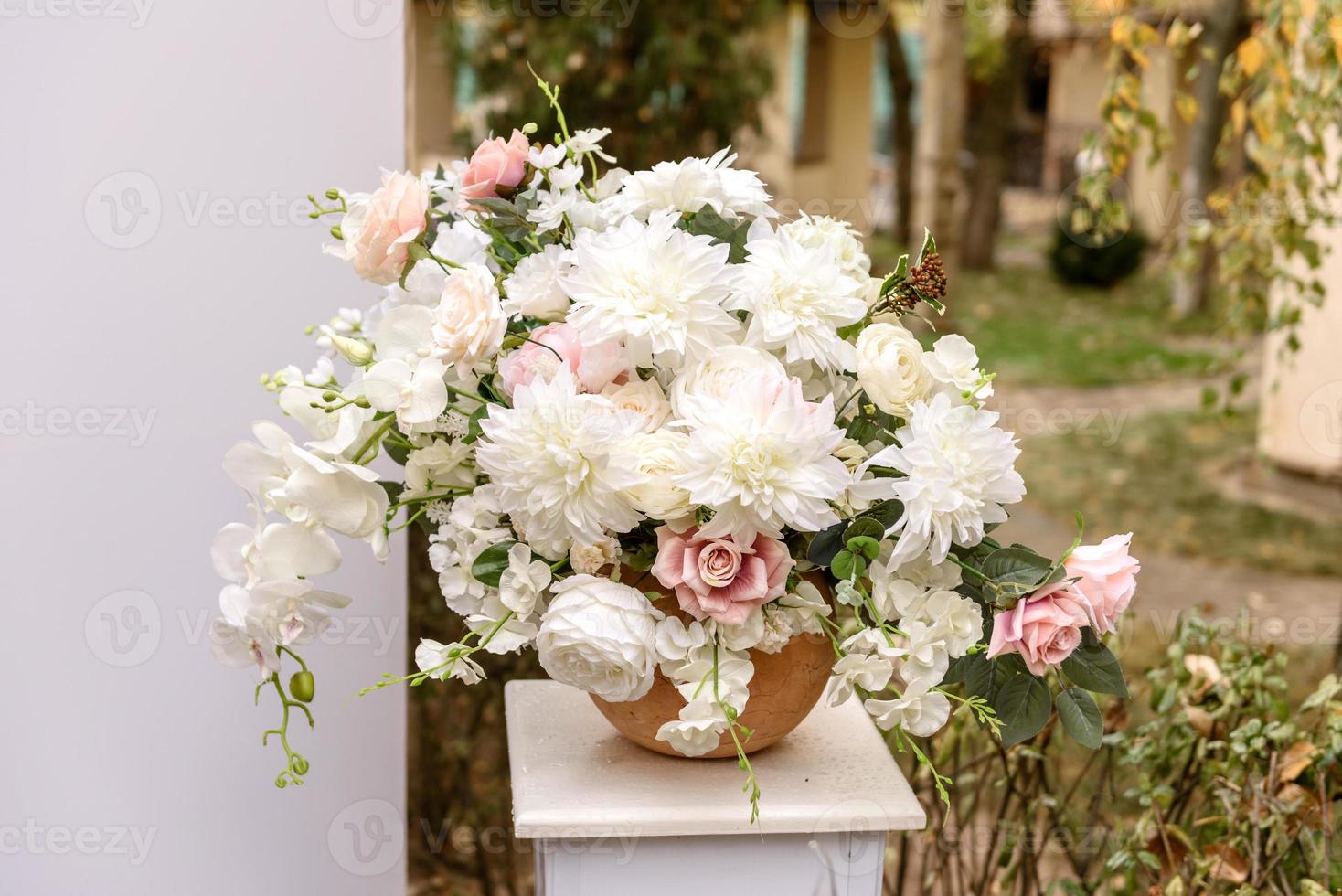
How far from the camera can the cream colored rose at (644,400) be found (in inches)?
53.8

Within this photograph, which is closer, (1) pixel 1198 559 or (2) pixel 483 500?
(2) pixel 483 500

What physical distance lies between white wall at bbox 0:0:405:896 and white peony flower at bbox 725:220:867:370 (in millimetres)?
797

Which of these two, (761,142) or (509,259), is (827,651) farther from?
(761,142)

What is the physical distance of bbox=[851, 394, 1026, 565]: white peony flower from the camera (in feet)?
4.25

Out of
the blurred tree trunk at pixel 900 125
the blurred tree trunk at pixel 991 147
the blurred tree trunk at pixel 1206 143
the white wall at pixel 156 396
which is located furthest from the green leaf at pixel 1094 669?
the blurred tree trunk at pixel 991 147

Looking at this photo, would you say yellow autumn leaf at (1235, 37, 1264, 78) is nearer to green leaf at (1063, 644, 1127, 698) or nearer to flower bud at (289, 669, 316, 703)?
green leaf at (1063, 644, 1127, 698)

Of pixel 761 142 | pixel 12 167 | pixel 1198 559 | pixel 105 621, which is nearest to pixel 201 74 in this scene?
pixel 12 167

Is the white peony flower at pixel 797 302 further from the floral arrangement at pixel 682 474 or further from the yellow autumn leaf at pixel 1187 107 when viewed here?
the yellow autumn leaf at pixel 1187 107

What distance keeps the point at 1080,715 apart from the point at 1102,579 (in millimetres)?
160

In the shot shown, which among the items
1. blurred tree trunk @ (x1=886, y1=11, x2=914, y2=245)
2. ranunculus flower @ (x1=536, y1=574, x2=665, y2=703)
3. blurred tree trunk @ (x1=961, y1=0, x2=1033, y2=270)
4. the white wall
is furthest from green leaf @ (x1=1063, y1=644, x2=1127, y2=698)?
blurred tree trunk @ (x1=961, y1=0, x2=1033, y2=270)

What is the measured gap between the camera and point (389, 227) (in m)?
1.49

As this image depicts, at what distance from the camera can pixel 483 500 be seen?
4.73 ft

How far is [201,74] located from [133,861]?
112 cm

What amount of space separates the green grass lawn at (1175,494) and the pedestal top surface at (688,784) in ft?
13.2
